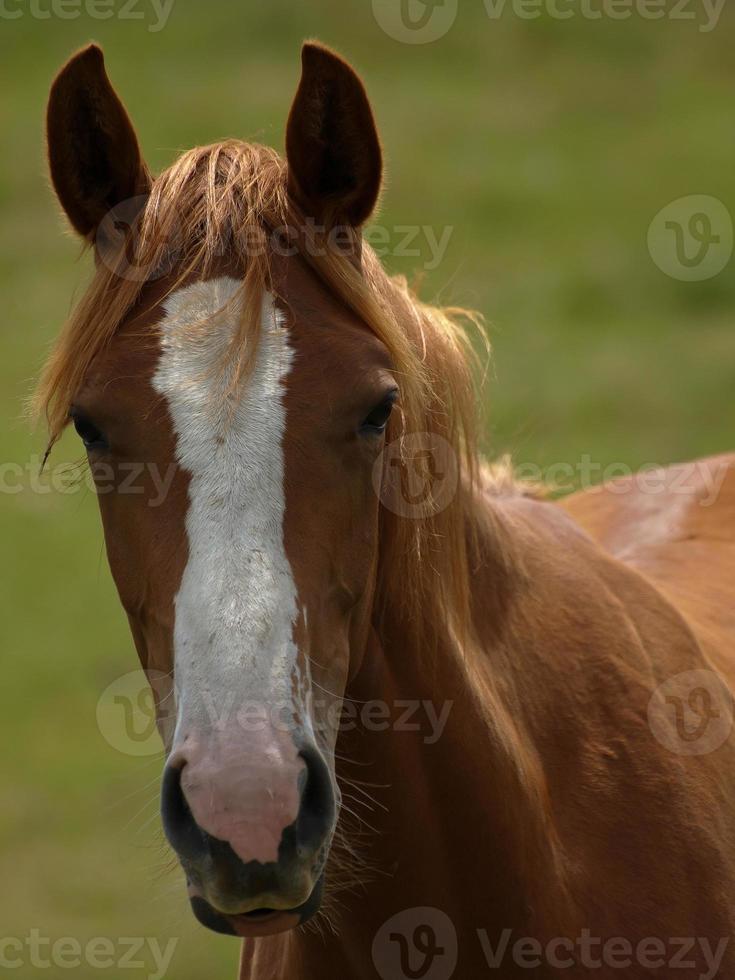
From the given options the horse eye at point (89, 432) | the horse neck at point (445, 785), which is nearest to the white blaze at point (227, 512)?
the horse eye at point (89, 432)

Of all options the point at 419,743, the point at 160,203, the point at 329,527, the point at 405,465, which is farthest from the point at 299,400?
the point at 419,743

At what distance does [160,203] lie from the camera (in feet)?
6.84

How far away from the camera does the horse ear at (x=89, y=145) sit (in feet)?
6.81

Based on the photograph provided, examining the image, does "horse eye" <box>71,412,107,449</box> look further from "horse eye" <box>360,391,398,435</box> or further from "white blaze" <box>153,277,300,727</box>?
"horse eye" <box>360,391,398,435</box>

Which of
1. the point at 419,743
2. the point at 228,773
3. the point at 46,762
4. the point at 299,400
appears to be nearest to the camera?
the point at 228,773

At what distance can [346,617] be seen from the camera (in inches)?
76.9

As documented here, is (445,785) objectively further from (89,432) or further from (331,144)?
(331,144)

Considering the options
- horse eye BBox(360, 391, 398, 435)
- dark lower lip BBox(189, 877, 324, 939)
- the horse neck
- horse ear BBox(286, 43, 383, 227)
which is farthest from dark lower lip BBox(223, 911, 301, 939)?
horse ear BBox(286, 43, 383, 227)

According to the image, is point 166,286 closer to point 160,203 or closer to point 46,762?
point 160,203

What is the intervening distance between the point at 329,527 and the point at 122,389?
0.36 metres

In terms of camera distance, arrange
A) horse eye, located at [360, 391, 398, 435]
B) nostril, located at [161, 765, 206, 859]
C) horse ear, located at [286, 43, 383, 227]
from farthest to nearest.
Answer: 1. horse ear, located at [286, 43, 383, 227]
2. horse eye, located at [360, 391, 398, 435]
3. nostril, located at [161, 765, 206, 859]

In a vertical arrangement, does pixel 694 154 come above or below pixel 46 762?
above

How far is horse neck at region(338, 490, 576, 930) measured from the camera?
215cm

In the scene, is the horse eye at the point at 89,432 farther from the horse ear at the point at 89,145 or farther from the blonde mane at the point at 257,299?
the horse ear at the point at 89,145
